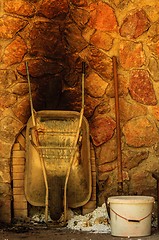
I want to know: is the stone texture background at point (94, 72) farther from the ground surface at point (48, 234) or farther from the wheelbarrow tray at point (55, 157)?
the ground surface at point (48, 234)

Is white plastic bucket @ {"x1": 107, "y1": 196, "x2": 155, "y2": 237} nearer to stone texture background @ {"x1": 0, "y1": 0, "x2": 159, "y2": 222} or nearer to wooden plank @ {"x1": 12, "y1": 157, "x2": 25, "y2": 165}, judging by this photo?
stone texture background @ {"x1": 0, "y1": 0, "x2": 159, "y2": 222}

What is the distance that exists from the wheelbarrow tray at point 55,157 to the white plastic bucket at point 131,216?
0.62 meters

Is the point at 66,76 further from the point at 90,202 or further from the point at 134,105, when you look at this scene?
the point at 90,202

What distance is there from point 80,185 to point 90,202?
22 cm

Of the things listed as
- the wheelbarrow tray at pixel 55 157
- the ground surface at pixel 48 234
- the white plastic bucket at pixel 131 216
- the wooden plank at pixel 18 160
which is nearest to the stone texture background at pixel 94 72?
the wooden plank at pixel 18 160

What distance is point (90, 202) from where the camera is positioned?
18.7ft

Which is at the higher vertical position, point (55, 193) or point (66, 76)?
point (66, 76)

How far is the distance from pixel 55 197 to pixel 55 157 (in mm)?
340

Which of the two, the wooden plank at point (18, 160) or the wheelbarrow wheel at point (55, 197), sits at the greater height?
the wooden plank at point (18, 160)

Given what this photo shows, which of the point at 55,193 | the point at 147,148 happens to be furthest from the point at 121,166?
the point at 55,193

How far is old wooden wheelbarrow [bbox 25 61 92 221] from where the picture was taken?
548cm

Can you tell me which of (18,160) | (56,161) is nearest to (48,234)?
(56,161)

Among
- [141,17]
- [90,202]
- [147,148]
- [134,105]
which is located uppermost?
[141,17]

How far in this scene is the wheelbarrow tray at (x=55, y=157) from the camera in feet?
18.1
